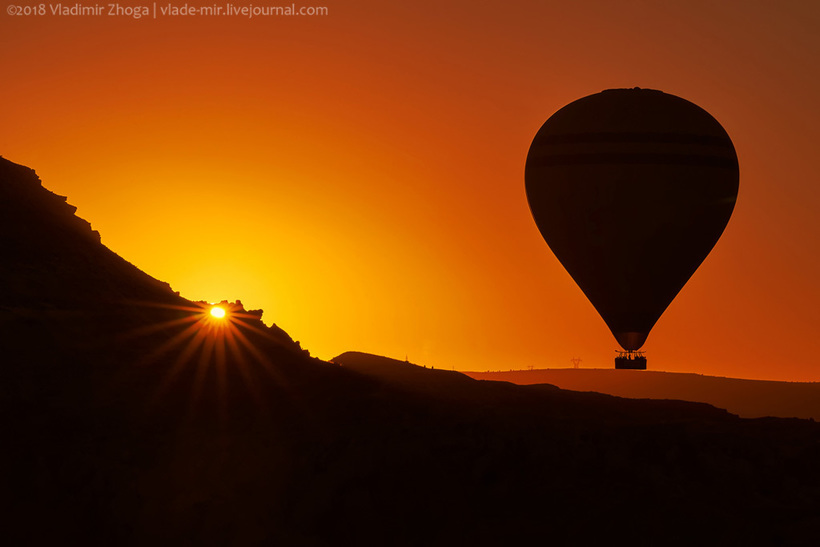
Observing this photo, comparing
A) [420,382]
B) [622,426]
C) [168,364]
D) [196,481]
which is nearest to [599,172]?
[420,382]

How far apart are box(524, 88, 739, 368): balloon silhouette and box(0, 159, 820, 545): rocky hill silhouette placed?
13704 millimetres

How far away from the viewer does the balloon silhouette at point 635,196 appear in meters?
49.2

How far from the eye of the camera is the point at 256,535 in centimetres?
2859

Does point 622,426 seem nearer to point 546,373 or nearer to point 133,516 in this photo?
point 133,516

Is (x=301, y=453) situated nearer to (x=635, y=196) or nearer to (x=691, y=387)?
(x=635, y=196)

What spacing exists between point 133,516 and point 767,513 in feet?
44.3

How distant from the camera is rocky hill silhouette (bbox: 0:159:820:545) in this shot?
93.4ft

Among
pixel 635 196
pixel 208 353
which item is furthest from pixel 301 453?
pixel 635 196

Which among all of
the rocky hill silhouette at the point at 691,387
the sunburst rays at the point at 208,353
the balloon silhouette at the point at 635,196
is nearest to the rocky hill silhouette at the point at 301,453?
the sunburst rays at the point at 208,353

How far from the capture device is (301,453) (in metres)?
30.7

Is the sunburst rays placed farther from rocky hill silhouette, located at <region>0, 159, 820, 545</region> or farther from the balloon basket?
the balloon basket

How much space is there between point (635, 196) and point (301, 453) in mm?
22456

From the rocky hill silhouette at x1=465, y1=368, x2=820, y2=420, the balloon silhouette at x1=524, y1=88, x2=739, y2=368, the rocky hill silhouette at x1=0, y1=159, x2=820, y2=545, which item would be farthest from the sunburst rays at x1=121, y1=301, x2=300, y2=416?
the rocky hill silhouette at x1=465, y1=368, x2=820, y2=420

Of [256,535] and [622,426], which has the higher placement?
[622,426]
